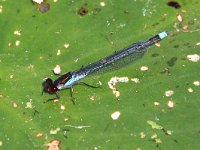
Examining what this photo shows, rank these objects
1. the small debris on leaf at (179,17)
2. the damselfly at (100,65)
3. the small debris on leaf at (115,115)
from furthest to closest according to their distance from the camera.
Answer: the small debris on leaf at (179,17)
the damselfly at (100,65)
the small debris on leaf at (115,115)

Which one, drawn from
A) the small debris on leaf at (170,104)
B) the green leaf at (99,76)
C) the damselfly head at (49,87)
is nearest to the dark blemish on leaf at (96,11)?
the green leaf at (99,76)

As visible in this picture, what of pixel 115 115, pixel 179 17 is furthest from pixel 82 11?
pixel 115 115

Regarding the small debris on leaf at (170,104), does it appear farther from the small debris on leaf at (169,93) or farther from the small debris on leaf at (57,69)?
the small debris on leaf at (57,69)

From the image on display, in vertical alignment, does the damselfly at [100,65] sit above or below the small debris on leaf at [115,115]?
above

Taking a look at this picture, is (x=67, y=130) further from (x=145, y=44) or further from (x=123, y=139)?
(x=145, y=44)

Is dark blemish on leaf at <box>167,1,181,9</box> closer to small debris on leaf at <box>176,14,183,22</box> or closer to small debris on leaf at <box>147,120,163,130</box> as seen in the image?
small debris on leaf at <box>176,14,183,22</box>

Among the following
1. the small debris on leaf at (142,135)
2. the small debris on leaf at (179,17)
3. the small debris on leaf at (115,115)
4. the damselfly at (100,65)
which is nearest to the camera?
the small debris on leaf at (142,135)

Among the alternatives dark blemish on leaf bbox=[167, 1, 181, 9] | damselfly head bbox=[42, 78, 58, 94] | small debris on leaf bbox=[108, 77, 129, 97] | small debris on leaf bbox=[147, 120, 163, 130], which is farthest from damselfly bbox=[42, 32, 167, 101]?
small debris on leaf bbox=[147, 120, 163, 130]
